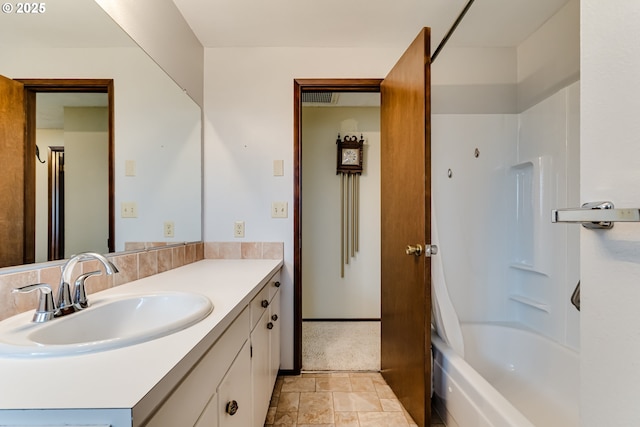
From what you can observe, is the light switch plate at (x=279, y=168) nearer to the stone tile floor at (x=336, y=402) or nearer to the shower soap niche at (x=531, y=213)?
the stone tile floor at (x=336, y=402)

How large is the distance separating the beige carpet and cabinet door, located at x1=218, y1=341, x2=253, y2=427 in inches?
41.4

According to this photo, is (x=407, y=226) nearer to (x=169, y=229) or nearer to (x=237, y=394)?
(x=237, y=394)

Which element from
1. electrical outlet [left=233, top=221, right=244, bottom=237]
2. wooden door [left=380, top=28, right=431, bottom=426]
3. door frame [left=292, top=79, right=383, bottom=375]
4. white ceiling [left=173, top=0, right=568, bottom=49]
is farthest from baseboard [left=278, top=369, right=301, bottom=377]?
white ceiling [left=173, top=0, right=568, bottom=49]

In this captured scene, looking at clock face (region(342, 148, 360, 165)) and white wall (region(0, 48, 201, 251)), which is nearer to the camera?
white wall (region(0, 48, 201, 251))

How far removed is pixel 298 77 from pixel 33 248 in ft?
5.46

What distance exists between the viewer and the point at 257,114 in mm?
1915

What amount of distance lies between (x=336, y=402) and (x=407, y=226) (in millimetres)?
1108

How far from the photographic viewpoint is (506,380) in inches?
63.0

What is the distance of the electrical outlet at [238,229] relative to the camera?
1.91m

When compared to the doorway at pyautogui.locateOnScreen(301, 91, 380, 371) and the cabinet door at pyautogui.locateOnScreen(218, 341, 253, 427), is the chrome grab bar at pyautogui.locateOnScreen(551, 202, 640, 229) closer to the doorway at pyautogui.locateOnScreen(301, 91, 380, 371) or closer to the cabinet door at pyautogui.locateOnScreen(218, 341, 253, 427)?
the cabinet door at pyautogui.locateOnScreen(218, 341, 253, 427)

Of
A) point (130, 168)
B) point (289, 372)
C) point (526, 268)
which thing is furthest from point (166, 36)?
point (526, 268)

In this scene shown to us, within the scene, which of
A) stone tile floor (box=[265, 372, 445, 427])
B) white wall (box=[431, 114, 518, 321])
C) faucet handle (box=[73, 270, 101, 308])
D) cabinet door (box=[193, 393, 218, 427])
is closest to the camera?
cabinet door (box=[193, 393, 218, 427])

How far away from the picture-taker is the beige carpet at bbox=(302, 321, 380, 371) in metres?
2.02

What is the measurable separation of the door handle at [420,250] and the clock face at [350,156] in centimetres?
162
